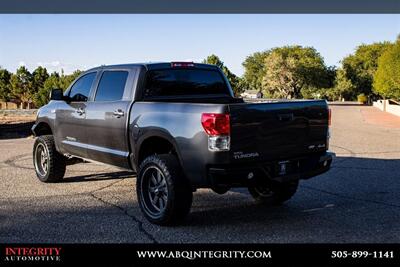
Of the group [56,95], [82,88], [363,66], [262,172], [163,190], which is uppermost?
[363,66]

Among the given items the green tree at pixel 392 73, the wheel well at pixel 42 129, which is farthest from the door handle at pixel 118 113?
the green tree at pixel 392 73

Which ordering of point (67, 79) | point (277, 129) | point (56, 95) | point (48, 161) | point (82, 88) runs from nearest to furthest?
point (277, 129) → point (82, 88) → point (56, 95) → point (48, 161) → point (67, 79)

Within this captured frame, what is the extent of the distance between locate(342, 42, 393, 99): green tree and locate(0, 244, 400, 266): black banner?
9353cm

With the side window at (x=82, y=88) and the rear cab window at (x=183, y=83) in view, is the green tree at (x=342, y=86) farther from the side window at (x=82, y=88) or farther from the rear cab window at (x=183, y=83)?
the side window at (x=82, y=88)

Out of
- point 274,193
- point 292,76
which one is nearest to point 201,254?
point 274,193

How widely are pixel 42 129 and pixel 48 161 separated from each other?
30.7 inches

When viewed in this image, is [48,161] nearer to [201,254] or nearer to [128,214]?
[128,214]

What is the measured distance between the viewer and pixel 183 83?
267 inches

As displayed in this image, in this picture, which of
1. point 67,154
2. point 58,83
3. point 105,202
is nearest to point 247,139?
point 105,202

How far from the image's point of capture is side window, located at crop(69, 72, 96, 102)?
291 inches

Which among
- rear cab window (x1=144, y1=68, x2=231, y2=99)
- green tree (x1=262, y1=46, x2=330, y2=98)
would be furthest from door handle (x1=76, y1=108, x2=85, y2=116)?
green tree (x1=262, y1=46, x2=330, y2=98)

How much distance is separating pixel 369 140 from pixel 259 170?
11.8 meters

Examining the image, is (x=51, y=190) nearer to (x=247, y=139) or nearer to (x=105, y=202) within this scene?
(x=105, y=202)

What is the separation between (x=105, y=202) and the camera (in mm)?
6879
